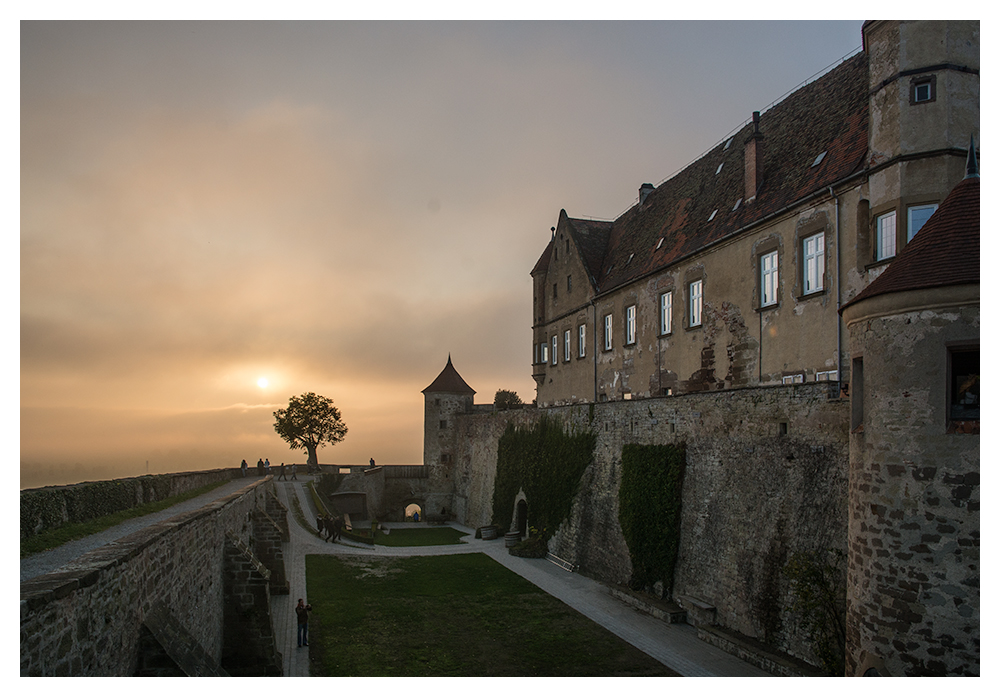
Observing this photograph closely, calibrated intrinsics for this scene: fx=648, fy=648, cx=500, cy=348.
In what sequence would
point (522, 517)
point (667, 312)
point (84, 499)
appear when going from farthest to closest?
point (522, 517), point (667, 312), point (84, 499)

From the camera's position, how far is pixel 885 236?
16281 millimetres

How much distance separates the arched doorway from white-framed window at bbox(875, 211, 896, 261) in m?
21.5

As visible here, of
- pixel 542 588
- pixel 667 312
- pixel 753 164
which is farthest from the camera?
pixel 667 312

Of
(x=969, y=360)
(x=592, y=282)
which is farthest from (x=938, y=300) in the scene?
(x=592, y=282)

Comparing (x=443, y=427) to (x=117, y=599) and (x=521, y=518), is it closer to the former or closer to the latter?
(x=521, y=518)

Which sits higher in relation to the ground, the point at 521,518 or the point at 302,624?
the point at 302,624

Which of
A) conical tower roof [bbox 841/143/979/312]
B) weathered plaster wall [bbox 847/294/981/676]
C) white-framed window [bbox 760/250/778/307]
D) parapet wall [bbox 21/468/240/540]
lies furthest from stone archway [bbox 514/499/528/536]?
conical tower roof [bbox 841/143/979/312]

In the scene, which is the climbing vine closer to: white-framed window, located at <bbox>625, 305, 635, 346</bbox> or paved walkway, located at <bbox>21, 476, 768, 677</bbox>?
paved walkway, located at <bbox>21, 476, 768, 677</bbox>

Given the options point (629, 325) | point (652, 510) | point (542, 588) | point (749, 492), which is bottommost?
point (542, 588)

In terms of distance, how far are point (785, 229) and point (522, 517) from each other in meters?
20.1

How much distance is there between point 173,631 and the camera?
860 cm

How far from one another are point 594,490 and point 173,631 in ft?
62.7

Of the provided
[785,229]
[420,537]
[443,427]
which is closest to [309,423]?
[443,427]

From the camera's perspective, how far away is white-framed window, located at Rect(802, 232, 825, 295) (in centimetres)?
1844
